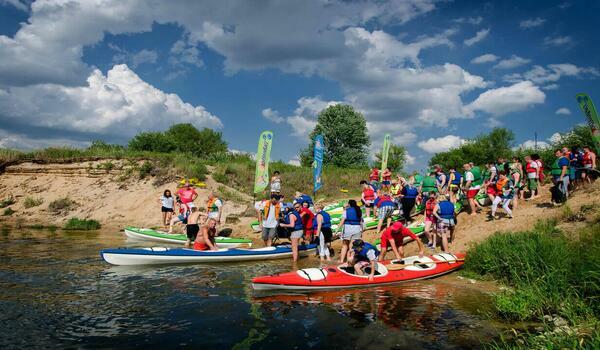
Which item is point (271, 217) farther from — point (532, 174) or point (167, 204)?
point (532, 174)

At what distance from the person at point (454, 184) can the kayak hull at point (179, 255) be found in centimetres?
590

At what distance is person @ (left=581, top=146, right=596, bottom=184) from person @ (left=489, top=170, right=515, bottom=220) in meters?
2.08

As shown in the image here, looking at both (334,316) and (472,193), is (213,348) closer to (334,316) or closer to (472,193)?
(334,316)

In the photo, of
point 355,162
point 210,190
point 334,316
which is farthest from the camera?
point 355,162

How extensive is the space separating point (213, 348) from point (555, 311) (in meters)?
5.43

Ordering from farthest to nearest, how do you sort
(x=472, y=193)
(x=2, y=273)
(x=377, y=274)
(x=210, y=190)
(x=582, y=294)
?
1. (x=210, y=190)
2. (x=472, y=193)
3. (x=2, y=273)
4. (x=377, y=274)
5. (x=582, y=294)

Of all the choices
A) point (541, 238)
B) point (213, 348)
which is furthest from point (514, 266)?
point (213, 348)

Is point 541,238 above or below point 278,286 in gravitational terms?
above

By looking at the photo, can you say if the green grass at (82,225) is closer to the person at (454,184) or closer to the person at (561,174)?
the person at (454,184)

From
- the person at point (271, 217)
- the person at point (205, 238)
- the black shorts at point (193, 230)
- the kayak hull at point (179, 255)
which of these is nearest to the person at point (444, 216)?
the kayak hull at point (179, 255)

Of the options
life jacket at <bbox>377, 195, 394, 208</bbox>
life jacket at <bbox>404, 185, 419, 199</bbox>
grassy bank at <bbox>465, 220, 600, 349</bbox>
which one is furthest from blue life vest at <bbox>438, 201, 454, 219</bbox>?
life jacket at <bbox>377, 195, 394, 208</bbox>

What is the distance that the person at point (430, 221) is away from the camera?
1203cm

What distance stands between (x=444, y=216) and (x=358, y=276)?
3.74 meters

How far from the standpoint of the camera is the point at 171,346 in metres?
5.56
